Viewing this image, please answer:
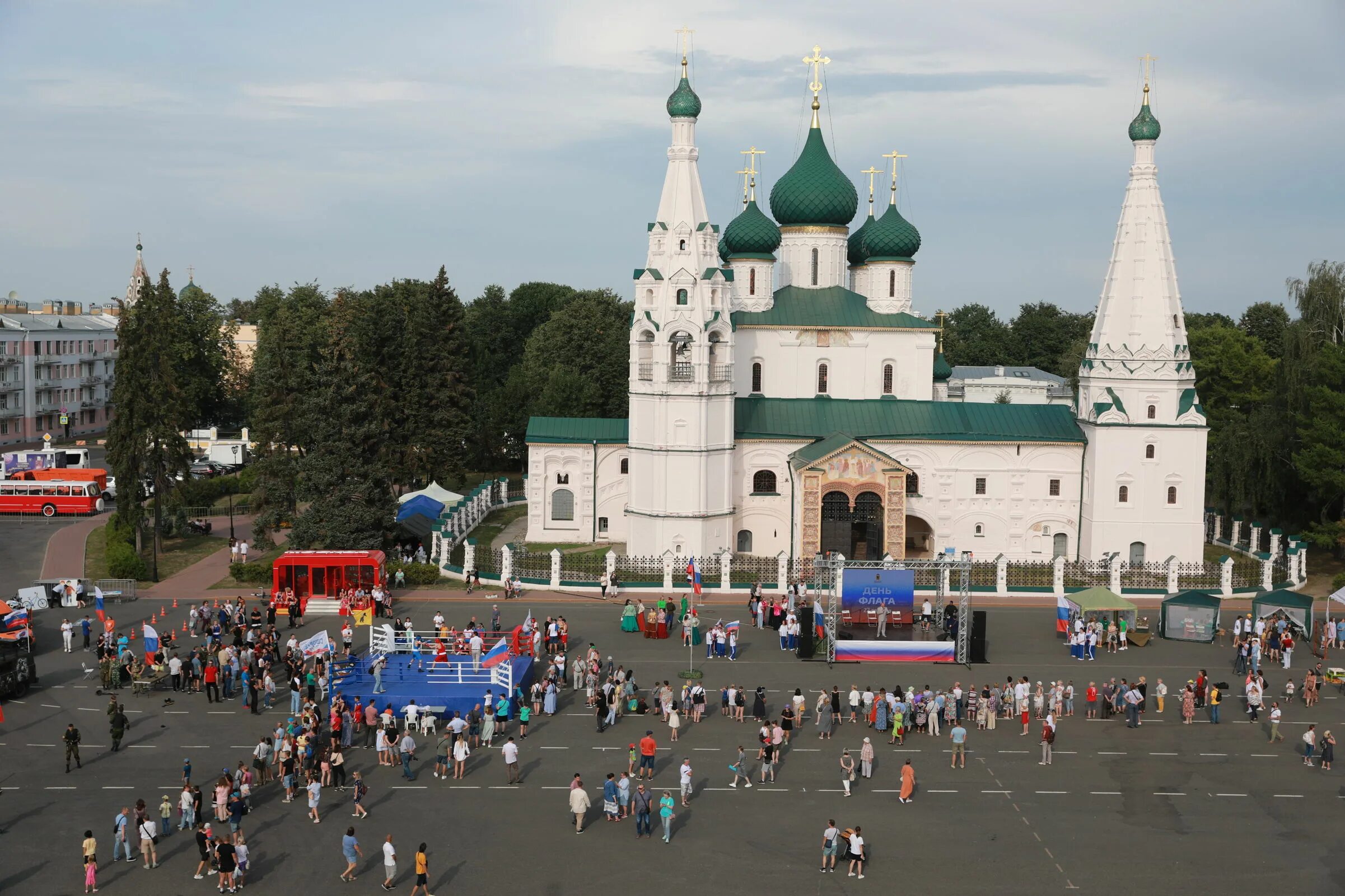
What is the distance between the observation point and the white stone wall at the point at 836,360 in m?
51.4

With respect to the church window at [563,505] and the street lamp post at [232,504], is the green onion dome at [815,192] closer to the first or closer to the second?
the church window at [563,505]

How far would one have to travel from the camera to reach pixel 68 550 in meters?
50.1

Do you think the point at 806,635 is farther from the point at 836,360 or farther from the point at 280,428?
the point at 280,428

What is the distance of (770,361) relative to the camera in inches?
2031

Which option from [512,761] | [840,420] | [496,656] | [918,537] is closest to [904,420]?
[840,420]

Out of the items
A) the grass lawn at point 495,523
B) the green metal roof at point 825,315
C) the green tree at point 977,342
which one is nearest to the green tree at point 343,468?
the grass lawn at point 495,523

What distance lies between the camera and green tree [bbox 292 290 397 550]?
44438 millimetres

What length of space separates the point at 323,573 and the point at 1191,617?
25.7m

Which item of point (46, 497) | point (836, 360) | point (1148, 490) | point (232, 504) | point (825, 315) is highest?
point (825, 315)

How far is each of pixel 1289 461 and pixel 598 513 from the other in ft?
87.7

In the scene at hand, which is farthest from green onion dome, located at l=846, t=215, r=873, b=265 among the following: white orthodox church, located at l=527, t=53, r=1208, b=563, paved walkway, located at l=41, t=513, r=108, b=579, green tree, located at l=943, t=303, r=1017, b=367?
green tree, located at l=943, t=303, r=1017, b=367

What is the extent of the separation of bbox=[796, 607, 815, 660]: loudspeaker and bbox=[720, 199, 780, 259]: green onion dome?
20.4 metres

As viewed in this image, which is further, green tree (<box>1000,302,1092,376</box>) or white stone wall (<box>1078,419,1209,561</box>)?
green tree (<box>1000,302,1092,376</box>)

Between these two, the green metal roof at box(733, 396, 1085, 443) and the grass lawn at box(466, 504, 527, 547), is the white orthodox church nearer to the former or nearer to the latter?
the green metal roof at box(733, 396, 1085, 443)
